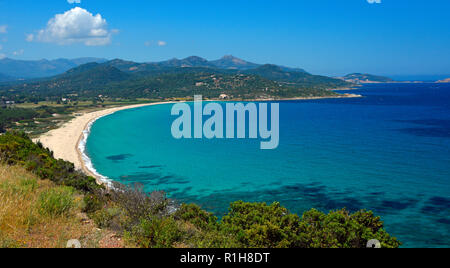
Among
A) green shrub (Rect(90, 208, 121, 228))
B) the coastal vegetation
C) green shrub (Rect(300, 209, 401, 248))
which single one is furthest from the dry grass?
green shrub (Rect(300, 209, 401, 248))

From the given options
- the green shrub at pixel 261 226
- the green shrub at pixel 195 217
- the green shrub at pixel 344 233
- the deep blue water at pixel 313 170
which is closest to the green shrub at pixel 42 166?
the green shrub at pixel 195 217

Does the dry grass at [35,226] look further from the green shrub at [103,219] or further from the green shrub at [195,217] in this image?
the green shrub at [195,217]

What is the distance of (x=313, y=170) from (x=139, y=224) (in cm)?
2847

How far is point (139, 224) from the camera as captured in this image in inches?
290

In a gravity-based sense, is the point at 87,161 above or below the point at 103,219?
below

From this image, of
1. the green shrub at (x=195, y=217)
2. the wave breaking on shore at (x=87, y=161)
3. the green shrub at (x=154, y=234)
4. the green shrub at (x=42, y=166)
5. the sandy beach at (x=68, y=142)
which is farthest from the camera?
the sandy beach at (x=68, y=142)

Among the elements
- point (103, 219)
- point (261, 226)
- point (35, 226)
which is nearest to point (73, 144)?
point (103, 219)

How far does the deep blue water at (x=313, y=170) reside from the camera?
2298 cm

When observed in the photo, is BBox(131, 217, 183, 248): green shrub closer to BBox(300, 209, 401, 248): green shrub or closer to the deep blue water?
BBox(300, 209, 401, 248): green shrub

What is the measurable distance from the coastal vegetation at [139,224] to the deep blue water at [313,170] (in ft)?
31.0

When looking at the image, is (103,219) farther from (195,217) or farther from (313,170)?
(313,170)

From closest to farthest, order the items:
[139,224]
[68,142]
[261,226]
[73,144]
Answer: [139,224] → [261,226] → [73,144] → [68,142]

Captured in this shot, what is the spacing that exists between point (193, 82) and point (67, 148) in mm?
135380

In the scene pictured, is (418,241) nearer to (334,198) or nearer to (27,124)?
(334,198)
